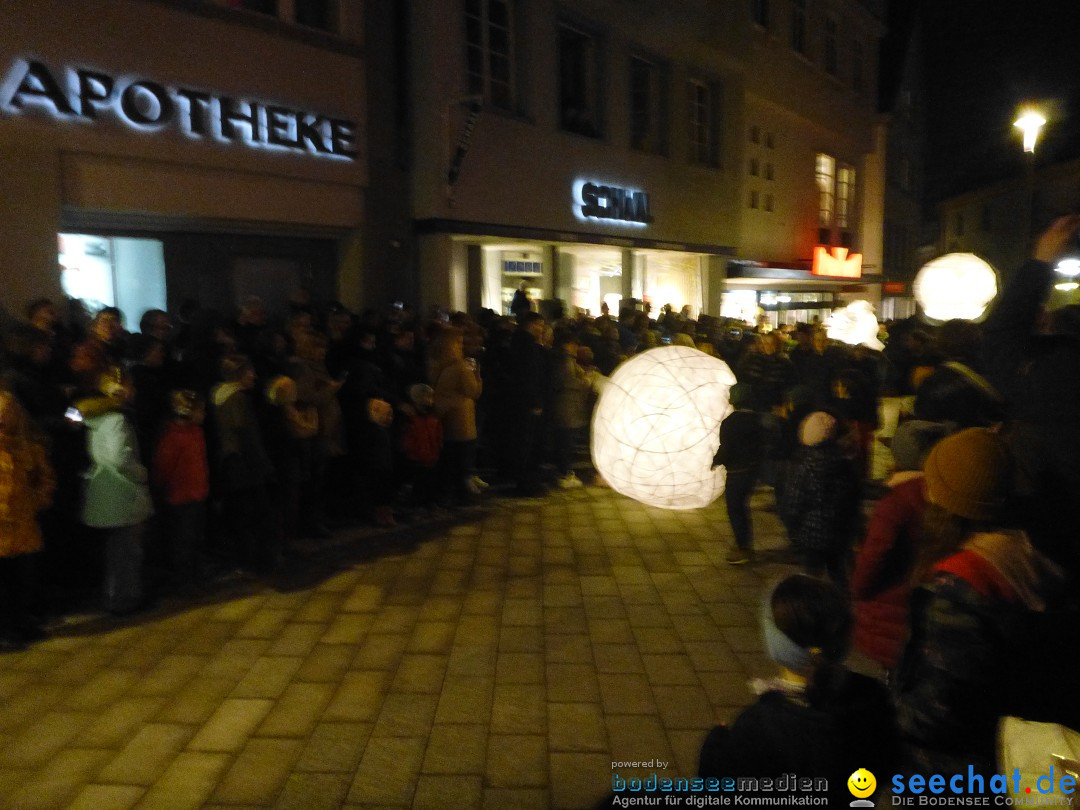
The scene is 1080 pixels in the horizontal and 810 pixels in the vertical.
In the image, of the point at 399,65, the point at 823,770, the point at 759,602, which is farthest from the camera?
the point at 399,65

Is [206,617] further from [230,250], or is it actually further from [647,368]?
[230,250]

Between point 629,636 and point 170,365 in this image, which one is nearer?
point 629,636

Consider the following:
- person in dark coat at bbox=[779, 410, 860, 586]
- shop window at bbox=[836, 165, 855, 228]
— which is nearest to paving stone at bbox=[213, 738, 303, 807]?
person in dark coat at bbox=[779, 410, 860, 586]

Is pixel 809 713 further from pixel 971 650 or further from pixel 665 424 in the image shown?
pixel 665 424

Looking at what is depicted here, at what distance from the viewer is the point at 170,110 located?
9062 mm

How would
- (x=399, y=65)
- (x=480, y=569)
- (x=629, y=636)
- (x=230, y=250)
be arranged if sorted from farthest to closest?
(x=399, y=65) < (x=230, y=250) < (x=480, y=569) < (x=629, y=636)

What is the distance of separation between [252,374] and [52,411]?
1.33 metres

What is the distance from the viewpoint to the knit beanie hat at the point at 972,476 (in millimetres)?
2451

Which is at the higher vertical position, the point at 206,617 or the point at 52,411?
the point at 52,411

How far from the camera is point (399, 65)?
11.6 meters

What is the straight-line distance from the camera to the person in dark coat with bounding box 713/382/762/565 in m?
5.84

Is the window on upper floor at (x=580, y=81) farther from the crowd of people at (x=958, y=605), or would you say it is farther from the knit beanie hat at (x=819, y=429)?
the crowd of people at (x=958, y=605)

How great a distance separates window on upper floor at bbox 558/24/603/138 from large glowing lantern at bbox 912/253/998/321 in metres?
7.82

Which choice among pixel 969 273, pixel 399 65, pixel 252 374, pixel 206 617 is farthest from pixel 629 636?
pixel 399 65
